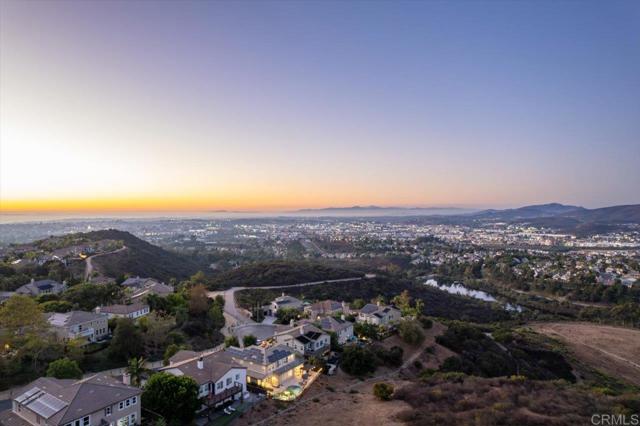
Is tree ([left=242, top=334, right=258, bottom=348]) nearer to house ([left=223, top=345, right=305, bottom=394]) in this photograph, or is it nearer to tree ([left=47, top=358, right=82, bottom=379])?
house ([left=223, top=345, right=305, bottom=394])

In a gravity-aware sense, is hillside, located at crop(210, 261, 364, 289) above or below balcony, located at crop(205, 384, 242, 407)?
below

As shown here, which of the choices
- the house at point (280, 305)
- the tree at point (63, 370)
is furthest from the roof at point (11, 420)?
the house at point (280, 305)

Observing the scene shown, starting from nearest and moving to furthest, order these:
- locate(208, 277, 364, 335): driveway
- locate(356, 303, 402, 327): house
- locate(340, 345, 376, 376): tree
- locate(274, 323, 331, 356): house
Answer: locate(340, 345, 376, 376): tree → locate(274, 323, 331, 356): house → locate(356, 303, 402, 327): house → locate(208, 277, 364, 335): driveway

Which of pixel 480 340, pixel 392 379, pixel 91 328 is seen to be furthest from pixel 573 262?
pixel 91 328

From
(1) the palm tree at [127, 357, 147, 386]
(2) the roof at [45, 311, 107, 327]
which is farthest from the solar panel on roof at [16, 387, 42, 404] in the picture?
(2) the roof at [45, 311, 107, 327]

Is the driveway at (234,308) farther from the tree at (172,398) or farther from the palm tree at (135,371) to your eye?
the tree at (172,398)

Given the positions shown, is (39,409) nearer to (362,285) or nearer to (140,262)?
(362,285)
